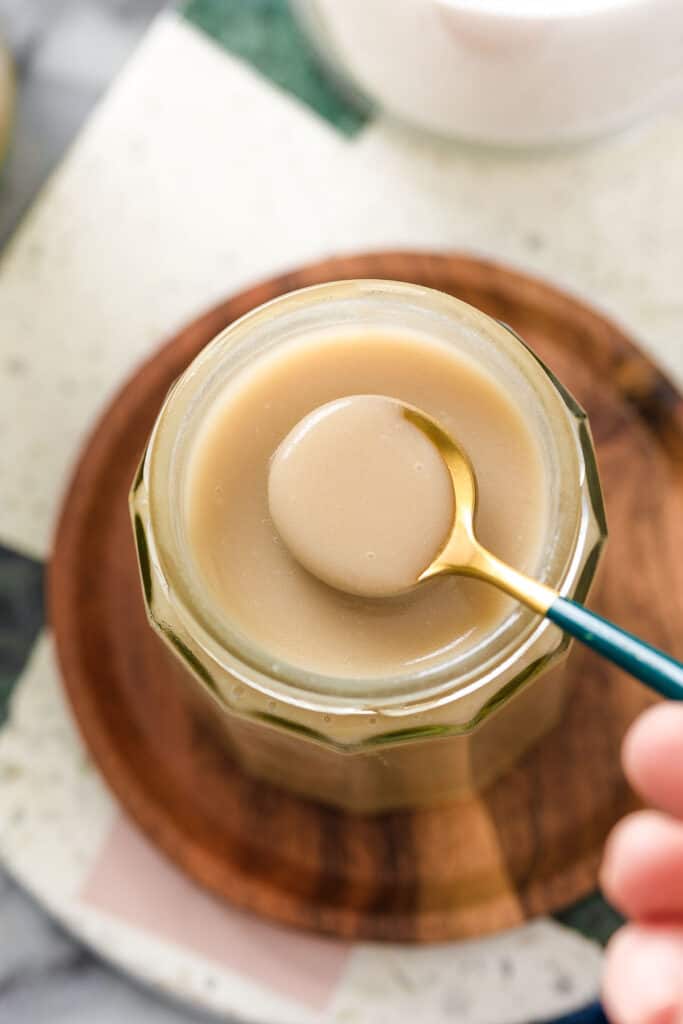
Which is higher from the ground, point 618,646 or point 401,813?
point 618,646

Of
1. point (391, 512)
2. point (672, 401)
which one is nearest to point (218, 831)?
point (391, 512)

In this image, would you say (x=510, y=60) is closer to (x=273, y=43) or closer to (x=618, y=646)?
(x=273, y=43)

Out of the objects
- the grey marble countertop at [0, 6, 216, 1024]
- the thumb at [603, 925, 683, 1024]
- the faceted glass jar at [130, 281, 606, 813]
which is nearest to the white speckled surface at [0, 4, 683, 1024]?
Result: the grey marble countertop at [0, 6, 216, 1024]

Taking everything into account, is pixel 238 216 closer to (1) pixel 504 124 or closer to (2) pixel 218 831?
(1) pixel 504 124

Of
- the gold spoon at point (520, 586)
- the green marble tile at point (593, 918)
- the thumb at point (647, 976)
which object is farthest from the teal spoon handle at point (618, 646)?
the green marble tile at point (593, 918)

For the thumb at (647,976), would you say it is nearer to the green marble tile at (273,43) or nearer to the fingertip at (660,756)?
the fingertip at (660,756)

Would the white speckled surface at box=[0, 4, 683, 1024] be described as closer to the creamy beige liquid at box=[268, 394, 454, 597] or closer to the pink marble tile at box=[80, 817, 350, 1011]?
the pink marble tile at box=[80, 817, 350, 1011]

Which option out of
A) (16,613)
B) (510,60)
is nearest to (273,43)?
(510,60)
